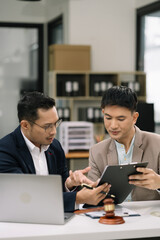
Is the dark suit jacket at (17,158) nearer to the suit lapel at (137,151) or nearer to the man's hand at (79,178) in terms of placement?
the man's hand at (79,178)

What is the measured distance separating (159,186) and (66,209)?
0.49 metres

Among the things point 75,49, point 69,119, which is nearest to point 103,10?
point 75,49

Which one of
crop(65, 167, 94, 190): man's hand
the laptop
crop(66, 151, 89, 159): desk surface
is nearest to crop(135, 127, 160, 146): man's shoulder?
crop(65, 167, 94, 190): man's hand

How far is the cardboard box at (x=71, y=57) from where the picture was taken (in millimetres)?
6223

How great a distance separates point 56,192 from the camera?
191 cm

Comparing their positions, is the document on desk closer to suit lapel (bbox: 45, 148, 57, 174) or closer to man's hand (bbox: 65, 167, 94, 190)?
man's hand (bbox: 65, 167, 94, 190)

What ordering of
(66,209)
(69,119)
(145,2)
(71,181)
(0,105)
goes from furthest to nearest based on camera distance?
(0,105) → (145,2) → (69,119) → (71,181) → (66,209)

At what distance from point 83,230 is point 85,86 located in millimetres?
4525

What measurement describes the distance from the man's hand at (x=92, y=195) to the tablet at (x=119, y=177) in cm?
3

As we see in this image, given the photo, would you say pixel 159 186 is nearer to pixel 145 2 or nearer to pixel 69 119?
pixel 69 119

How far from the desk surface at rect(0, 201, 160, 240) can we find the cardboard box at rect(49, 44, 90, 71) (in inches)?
173

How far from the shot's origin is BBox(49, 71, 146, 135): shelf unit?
246 inches

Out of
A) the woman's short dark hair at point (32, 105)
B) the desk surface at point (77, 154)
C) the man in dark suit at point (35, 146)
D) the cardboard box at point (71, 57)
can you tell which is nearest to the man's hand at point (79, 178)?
the man in dark suit at point (35, 146)

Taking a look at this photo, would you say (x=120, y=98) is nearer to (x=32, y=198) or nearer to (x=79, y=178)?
(x=79, y=178)
